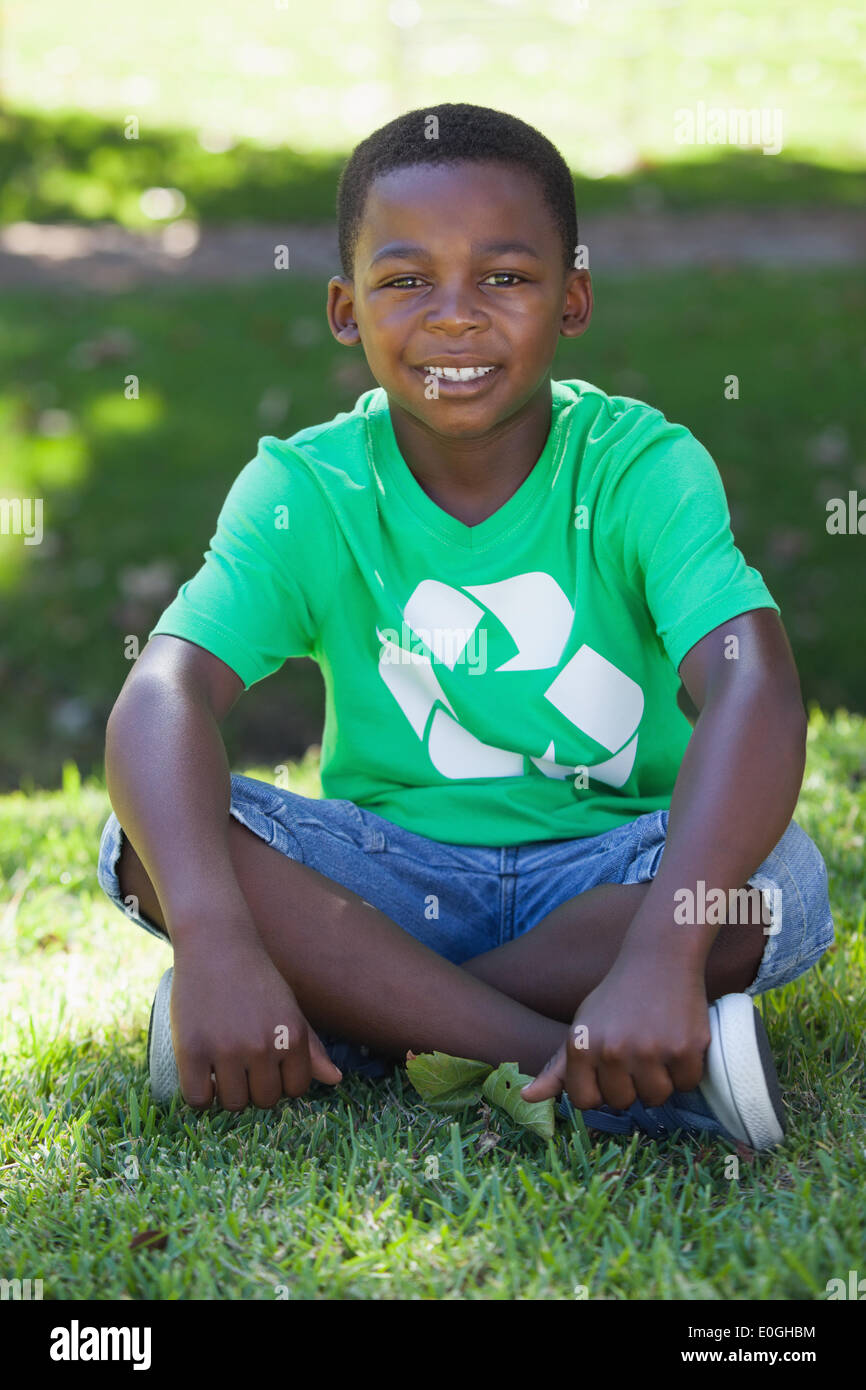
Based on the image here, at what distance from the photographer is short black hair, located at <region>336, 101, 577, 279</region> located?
219 centimetres

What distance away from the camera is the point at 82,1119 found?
2.02 metres

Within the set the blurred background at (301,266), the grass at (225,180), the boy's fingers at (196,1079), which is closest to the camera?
the boy's fingers at (196,1079)

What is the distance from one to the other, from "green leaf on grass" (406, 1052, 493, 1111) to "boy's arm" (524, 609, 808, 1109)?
0.16 m

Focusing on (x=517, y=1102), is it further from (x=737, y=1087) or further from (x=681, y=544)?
(x=681, y=544)

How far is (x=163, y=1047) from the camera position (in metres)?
2.04

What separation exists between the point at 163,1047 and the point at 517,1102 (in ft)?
1.68

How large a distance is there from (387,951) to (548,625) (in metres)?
0.61

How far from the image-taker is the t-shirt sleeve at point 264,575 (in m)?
2.20

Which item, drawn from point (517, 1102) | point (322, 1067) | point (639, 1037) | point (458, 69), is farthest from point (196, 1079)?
point (458, 69)

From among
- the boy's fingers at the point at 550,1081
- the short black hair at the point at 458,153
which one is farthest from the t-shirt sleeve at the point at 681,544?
the boy's fingers at the point at 550,1081

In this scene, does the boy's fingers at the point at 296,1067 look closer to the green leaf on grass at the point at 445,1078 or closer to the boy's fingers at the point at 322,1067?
the boy's fingers at the point at 322,1067

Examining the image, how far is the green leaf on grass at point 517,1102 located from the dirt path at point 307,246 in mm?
6053

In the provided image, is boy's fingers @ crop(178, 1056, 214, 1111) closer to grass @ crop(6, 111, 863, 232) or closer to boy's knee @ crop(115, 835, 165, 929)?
boy's knee @ crop(115, 835, 165, 929)
